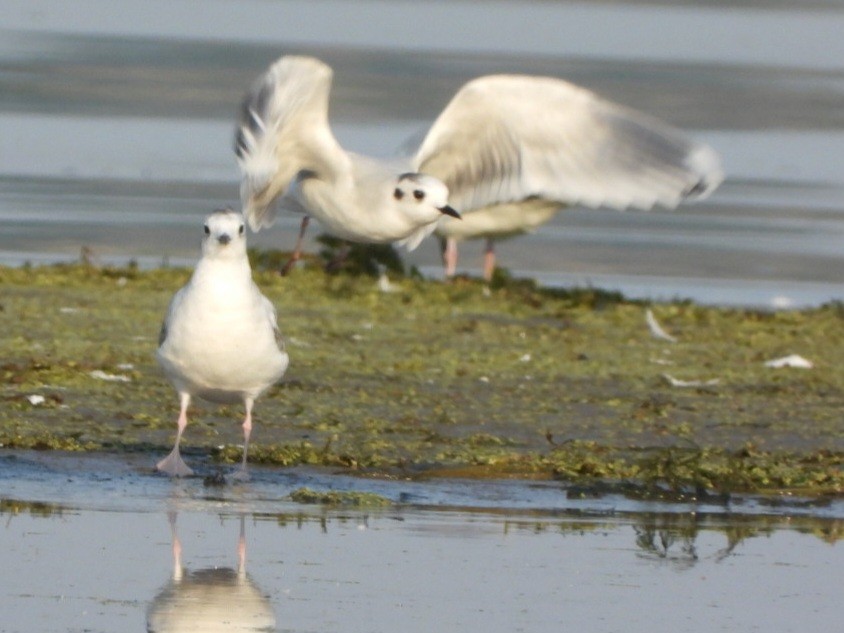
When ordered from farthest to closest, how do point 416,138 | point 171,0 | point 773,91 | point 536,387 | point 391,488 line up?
1. point 171,0
2. point 773,91
3. point 416,138
4. point 536,387
5. point 391,488

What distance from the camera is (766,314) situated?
10914mm

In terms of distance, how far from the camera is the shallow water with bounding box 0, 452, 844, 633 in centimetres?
495

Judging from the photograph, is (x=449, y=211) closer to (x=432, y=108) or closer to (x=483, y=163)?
(x=483, y=163)

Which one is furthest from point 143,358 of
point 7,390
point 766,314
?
point 766,314

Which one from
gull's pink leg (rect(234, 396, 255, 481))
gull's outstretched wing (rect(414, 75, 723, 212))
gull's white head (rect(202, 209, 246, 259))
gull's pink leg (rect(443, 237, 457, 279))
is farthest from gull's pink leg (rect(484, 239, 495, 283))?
gull's pink leg (rect(234, 396, 255, 481))

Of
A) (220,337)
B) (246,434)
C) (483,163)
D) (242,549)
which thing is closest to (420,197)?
(483,163)

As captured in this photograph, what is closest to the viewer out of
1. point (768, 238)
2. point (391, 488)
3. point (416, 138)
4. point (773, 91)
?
point (391, 488)

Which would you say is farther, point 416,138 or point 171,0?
point 171,0

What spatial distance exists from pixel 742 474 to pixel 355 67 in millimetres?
15118

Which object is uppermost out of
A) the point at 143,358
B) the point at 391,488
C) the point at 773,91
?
the point at 773,91

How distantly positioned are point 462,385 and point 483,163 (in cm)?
244

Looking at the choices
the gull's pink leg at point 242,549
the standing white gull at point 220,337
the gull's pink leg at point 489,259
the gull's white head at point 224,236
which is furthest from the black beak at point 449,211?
the gull's pink leg at point 242,549

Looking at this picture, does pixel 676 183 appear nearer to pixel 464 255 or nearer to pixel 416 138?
pixel 416 138

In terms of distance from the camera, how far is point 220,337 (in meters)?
7.09
